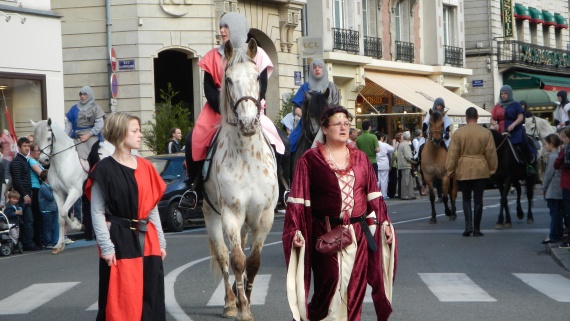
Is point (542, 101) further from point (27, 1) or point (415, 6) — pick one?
point (27, 1)

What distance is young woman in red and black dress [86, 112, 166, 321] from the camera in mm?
8727

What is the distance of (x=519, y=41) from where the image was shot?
5953 centimetres

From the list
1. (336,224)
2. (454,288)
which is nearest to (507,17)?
(454,288)

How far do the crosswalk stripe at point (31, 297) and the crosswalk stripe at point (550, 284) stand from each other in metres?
5.21

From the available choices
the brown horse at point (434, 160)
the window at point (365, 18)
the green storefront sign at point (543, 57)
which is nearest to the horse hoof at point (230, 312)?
the brown horse at point (434, 160)

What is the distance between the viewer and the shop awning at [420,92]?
4509 cm

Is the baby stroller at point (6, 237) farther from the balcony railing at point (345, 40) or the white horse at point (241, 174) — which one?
the balcony railing at point (345, 40)

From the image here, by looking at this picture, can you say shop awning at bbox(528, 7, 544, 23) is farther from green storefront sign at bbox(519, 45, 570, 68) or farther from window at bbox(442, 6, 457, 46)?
window at bbox(442, 6, 457, 46)

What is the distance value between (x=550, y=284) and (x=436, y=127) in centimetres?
867

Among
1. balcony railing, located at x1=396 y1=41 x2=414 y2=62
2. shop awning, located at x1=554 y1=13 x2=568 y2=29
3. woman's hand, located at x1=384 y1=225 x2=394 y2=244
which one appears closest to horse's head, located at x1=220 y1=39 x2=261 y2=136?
woman's hand, located at x1=384 y1=225 x2=394 y2=244

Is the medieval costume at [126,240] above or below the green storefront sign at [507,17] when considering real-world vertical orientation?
below

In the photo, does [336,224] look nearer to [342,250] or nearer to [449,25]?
[342,250]

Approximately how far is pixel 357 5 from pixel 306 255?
1460 inches

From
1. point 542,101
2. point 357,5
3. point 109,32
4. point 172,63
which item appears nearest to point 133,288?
point 109,32
